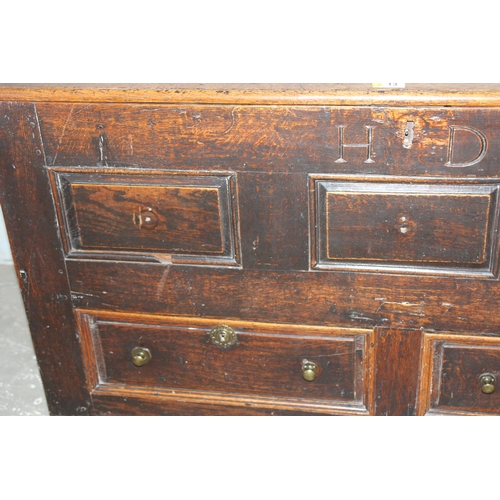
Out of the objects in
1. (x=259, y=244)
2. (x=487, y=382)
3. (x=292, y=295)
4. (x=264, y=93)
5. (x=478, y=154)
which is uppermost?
(x=264, y=93)

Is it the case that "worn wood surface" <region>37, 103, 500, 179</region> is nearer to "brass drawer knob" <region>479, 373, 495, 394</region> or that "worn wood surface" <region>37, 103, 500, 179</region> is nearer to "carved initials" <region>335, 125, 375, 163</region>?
"carved initials" <region>335, 125, 375, 163</region>

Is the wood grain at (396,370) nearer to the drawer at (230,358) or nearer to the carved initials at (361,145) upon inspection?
the drawer at (230,358)

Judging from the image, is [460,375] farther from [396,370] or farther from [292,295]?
[292,295]

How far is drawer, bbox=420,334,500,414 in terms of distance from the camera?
4.73 ft

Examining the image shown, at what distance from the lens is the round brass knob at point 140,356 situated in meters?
1.56

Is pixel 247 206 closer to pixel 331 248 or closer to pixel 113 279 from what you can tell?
pixel 331 248

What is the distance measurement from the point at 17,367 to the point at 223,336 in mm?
794

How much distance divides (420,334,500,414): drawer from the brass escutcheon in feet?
1.36

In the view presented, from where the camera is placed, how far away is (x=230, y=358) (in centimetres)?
156

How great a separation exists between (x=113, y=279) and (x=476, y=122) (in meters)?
0.81

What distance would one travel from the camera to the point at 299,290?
145 centimetres

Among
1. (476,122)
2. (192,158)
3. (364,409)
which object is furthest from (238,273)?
(476,122)

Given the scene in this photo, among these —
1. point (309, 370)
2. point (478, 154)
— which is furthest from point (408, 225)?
point (309, 370)

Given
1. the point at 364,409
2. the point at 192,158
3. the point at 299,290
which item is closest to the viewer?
the point at 192,158
